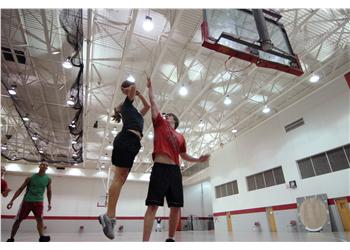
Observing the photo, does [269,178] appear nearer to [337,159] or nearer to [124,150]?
[337,159]

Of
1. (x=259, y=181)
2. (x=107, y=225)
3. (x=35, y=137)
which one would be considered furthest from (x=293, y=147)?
(x=35, y=137)

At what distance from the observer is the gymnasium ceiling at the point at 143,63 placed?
25.4ft

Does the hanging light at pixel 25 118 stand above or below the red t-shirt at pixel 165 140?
above

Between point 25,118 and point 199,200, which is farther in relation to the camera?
point 199,200

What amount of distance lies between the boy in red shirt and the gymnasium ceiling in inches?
Result: 185

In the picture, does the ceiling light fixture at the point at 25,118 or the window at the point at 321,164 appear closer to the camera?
the window at the point at 321,164

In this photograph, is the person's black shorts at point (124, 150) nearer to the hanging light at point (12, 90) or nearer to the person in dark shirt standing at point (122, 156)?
the person in dark shirt standing at point (122, 156)

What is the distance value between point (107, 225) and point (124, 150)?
0.72 metres

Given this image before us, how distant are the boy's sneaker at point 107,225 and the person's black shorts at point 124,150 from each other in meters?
0.51

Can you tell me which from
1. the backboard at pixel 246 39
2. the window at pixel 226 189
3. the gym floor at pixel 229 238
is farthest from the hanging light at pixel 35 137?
the window at pixel 226 189

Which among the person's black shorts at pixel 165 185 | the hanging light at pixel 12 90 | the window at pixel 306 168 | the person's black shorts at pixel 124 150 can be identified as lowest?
the person's black shorts at pixel 165 185

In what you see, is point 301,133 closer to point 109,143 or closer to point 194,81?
point 194,81

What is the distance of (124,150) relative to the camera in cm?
247

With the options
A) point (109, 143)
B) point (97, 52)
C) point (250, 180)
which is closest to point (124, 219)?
point (109, 143)
